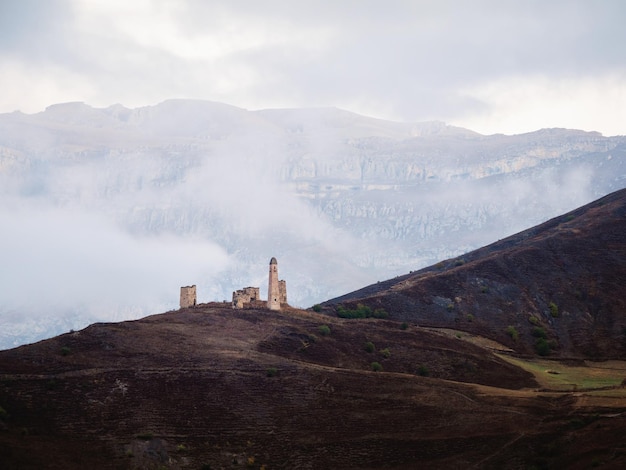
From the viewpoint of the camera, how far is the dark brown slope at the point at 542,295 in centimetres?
13329

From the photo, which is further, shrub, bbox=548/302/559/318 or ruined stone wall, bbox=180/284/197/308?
shrub, bbox=548/302/559/318

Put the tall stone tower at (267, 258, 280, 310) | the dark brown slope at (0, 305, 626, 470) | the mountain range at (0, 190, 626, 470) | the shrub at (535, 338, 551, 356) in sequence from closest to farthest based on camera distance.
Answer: the dark brown slope at (0, 305, 626, 470) < the mountain range at (0, 190, 626, 470) < the tall stone tower at (267, 258, 280, 310) < the shrub at (535, 338, 551, 356)

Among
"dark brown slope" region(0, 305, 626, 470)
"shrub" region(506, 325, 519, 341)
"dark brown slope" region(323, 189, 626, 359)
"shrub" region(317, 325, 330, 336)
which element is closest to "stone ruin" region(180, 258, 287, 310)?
"shrub" region(317, 325, 330, 336)

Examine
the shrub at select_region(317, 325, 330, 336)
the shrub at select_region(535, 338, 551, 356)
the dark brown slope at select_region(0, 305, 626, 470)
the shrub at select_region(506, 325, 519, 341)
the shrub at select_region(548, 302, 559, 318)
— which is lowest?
the dark brown slope at select_region(0, 305, 626, 470)

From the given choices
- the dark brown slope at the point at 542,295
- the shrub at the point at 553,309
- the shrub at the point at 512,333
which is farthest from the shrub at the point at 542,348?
the shrub at the point at 553,309

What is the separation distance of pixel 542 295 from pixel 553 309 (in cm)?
556

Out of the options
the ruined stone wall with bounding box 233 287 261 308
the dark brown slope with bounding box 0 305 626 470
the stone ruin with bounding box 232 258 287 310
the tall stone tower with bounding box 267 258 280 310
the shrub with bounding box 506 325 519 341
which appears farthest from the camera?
the shrub with bounding box 506 325 519 341

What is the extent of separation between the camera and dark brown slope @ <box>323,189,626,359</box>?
5248 inches

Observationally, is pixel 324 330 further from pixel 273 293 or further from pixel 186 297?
pixel 186 297

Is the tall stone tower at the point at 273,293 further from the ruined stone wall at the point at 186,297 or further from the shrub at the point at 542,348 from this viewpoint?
the shrub at the point at 542,348

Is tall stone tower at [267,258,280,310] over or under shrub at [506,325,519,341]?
over

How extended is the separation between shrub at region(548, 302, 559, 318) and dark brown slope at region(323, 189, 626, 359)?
18 cm

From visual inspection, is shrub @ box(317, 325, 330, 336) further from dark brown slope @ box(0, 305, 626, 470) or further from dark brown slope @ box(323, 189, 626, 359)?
dark brown slope @ box(323, 189, 626, 359)

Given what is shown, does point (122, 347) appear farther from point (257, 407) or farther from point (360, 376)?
point (360, 376)
